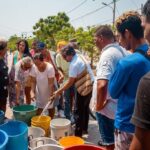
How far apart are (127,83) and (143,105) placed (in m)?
0.99

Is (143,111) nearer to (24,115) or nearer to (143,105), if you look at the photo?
(143,105)

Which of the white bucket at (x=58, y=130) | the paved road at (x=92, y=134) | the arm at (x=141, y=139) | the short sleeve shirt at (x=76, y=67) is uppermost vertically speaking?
the short sleeve shirt at (x=76, y=67)

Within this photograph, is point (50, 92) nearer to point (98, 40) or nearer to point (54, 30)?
point (98, 40)

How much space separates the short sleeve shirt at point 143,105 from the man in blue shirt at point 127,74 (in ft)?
2.98

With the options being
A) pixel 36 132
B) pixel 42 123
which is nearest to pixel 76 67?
pixel 42 123

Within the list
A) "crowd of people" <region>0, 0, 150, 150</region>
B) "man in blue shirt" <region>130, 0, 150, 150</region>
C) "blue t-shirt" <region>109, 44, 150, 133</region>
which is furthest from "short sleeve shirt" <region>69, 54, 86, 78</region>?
"man in blue shirt" <region>130, 0, 150, 150</region>

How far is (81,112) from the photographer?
15.2 feet

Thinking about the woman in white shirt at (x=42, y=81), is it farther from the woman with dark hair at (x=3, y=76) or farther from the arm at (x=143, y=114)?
the arm at (x=143, y=114)

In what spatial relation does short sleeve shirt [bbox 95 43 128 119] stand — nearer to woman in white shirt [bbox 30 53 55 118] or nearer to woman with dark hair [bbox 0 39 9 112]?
woman in white shirt [bbox 30 53 55 118]

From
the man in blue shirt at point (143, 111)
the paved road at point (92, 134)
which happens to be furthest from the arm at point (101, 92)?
the paved road at point (92, 134)

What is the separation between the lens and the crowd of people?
1250mm

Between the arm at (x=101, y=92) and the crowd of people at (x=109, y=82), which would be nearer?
the crowd of people at (x=109, y=82)

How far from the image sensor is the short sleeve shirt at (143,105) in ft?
3.68

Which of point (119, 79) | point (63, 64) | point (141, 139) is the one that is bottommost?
point (141, 139)
